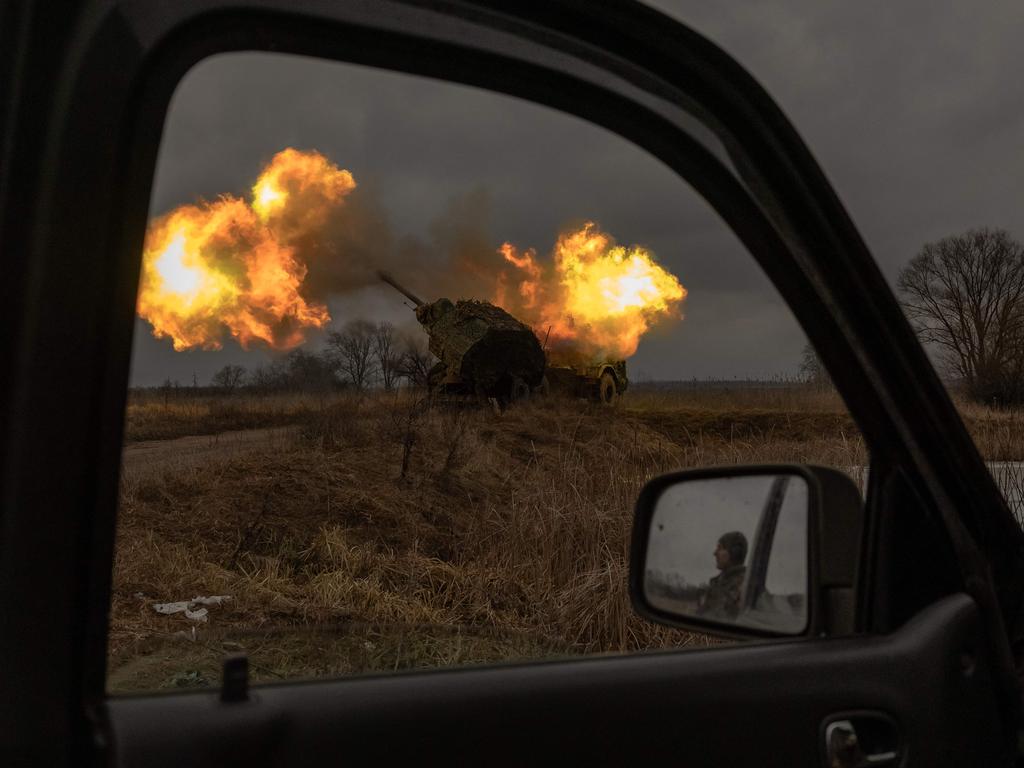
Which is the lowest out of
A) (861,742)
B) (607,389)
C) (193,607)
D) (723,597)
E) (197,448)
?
(193,607)

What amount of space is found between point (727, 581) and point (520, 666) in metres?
0.36

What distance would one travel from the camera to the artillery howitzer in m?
16.0

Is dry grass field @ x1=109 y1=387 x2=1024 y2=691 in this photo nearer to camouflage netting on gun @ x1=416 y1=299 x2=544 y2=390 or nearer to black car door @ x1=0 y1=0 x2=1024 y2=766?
black car door @ x1=0 y1=0 x2=1024 y2=766

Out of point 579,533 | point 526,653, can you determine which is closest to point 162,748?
point 526,653

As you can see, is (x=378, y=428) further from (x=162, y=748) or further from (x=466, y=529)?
(x=162, y=748)

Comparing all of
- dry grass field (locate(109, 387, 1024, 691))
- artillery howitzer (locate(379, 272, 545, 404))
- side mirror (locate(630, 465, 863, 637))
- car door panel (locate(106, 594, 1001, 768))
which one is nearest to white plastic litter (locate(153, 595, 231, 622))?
dry grass field (locate(109, 387, 1024, 691))

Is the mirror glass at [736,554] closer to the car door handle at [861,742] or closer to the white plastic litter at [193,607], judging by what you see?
the car door handle at [861,742]

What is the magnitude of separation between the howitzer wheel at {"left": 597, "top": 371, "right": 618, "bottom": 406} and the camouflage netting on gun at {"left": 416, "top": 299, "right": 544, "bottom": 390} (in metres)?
1.63

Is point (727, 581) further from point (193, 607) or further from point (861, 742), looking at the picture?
point (193, 607)

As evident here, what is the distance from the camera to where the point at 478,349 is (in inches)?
630

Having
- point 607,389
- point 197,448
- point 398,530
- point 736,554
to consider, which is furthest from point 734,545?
point 607,389

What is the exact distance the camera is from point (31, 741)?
712 millimetres

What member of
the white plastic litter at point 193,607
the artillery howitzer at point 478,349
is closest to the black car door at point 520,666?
the white plastic litter at point 193,607

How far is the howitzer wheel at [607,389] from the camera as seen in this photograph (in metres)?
18.0
